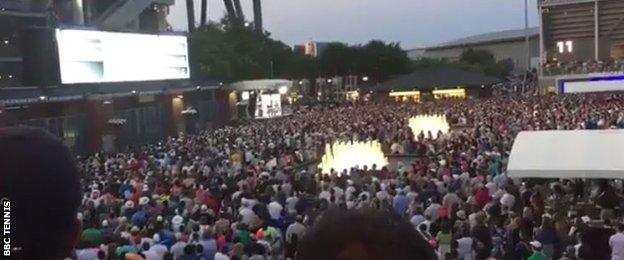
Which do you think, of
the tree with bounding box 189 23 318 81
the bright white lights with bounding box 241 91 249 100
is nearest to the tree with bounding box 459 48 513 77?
the tree with bounding box 189 23 318 81

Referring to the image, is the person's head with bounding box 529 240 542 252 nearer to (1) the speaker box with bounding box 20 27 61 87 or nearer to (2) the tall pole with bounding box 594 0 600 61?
(1) the speaker box with bounding box 20 27 61 87

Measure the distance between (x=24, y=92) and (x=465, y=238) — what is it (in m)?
25.4

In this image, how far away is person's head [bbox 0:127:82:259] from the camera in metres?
1.52

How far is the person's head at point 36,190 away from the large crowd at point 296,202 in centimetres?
186

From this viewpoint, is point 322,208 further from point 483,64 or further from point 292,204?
point 483,64

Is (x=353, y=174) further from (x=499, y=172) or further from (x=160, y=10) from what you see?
(x=160, y=10)

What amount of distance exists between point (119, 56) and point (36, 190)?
127 ft

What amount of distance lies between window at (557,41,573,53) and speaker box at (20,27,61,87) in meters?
42.9

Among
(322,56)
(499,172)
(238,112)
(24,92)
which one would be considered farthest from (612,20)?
(499,172)

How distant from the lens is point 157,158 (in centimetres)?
2209

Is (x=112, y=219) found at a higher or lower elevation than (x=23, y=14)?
lower

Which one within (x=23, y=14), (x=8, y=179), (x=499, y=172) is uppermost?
(x=23, y=14)

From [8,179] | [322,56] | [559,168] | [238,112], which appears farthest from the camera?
[322,56]

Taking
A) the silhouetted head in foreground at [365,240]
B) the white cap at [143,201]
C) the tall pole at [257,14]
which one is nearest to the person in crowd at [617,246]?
the white cap at [143,201]
